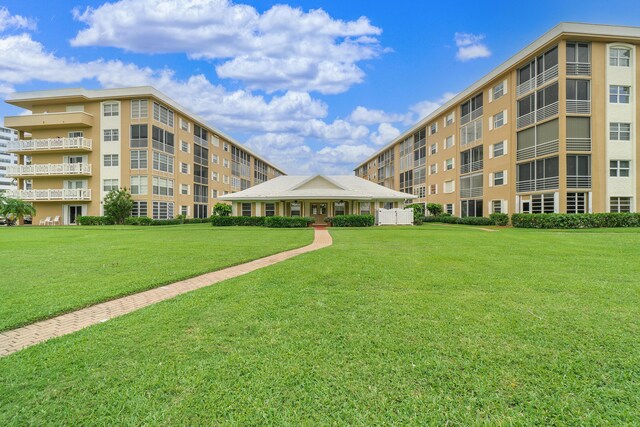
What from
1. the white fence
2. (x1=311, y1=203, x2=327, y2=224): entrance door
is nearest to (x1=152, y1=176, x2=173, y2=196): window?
(x1=311, y1=203, x2=327, y2=224): entrance door

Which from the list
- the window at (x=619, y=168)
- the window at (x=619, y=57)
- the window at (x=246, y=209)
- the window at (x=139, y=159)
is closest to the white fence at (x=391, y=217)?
the window at (x=246, y=209)

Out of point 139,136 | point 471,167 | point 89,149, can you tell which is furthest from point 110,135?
point 471,167

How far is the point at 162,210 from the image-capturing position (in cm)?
3691

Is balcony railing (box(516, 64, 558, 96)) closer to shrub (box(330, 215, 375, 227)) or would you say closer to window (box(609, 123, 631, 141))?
window (box(609, 123, 631, 141))

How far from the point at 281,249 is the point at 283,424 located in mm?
10543

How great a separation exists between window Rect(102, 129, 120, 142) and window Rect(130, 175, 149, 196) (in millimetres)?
4780

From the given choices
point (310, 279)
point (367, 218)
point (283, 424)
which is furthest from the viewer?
point (367, 218)

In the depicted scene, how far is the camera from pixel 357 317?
16.3 feet

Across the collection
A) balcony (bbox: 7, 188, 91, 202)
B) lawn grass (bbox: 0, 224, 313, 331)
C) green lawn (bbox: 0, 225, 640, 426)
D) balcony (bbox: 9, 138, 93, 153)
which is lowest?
green lawn (bbox: 0, 225, 640, 426)

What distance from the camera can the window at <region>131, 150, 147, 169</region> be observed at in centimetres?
3490

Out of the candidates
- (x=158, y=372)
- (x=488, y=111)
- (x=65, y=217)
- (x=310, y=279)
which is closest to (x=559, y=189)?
(x=488, y=111)

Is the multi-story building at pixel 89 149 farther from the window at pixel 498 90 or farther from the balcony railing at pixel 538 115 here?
the balcony railing at pixel 538 115

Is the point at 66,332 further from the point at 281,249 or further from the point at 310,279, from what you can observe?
the point at 281,249

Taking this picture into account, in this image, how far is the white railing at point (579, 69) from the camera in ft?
82.7
